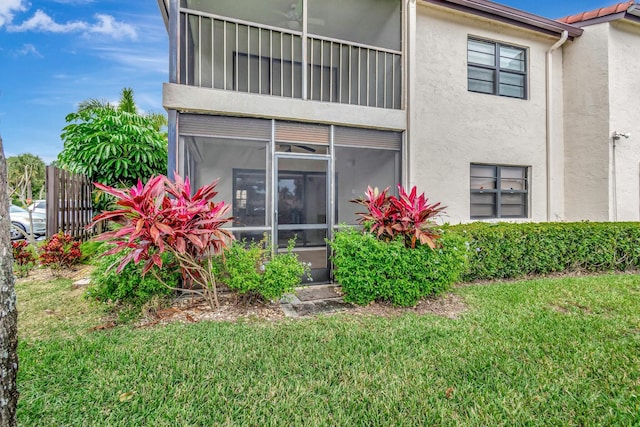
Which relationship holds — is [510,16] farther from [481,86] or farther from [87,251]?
[87,251]

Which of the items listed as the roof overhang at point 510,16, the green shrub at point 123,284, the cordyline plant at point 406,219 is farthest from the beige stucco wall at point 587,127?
the green shrub at point 123,284

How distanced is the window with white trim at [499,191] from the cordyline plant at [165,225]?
6.69 m

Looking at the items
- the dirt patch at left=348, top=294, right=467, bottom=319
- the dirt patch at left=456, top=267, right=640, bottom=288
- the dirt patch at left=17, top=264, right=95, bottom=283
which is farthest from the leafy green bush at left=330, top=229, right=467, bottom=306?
the dirt patch at left=17, top=264, right=95, bottom=283

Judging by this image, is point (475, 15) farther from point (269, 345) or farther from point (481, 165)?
point (269, 345)

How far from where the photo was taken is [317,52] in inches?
307

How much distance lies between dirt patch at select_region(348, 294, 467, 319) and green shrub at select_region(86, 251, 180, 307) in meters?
3.01

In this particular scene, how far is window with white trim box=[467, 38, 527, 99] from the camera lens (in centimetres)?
834

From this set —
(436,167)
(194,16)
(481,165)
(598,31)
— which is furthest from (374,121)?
(598,31)

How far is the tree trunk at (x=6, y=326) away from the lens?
1.81 m

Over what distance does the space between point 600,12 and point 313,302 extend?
1100 centimetres

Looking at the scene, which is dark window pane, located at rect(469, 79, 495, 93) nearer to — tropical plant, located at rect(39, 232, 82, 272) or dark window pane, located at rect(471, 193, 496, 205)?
dark window pane, located at rect(471, 193, 496, 205)

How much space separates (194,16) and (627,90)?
11510 millimetres

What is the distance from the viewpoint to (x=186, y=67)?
5785mm

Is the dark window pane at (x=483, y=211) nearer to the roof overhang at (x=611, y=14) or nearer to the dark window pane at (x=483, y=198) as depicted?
the dark window pane at (x=483, y=198)
